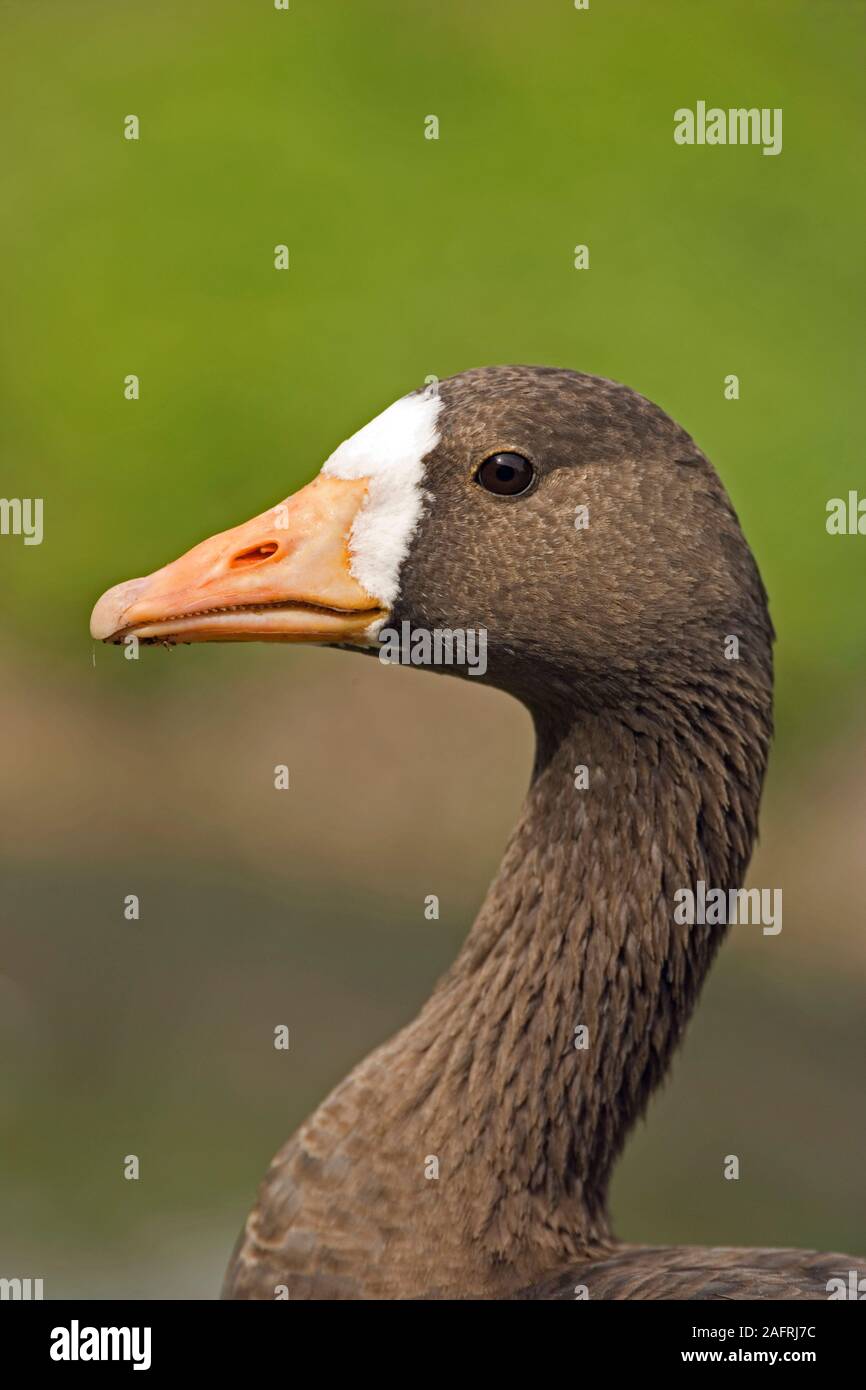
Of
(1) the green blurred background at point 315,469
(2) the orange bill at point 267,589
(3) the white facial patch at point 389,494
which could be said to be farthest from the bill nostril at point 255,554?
(1) the green blurred background at point 315,469

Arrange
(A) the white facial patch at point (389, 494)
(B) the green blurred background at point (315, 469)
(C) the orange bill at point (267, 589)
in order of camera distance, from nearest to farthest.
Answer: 1. (C) the orange bill at point (267, 589)
2. (A) the white facial patch at point (389, 494)
3. (B) the green blurred background at point (315, 469)

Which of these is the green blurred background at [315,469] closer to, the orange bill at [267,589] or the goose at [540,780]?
the goose at [540,780]

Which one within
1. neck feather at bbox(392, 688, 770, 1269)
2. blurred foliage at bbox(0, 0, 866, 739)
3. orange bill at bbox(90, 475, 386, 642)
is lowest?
neck feather at bbox(392, 688, 770, 1269)

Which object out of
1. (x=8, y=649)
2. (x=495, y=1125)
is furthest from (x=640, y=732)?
(x=8, y=649)

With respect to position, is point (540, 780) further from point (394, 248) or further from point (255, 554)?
point (394, 248)

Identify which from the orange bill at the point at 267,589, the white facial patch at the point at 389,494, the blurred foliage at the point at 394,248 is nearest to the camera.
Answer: the orange bill at the point at 267,589

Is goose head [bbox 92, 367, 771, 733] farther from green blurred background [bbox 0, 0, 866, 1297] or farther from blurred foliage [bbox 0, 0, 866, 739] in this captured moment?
blurred foliage [bbox 0, 0, 866, 739]

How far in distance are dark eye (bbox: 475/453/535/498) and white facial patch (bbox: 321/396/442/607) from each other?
13 cm

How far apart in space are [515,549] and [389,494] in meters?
0.28

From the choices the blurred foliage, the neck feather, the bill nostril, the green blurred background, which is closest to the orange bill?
the bill nostril

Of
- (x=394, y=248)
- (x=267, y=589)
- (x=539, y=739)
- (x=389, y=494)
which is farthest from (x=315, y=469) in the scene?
(x=267, y=589)

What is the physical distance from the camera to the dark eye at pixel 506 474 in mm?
3586

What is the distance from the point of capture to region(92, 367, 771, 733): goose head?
11.7ft

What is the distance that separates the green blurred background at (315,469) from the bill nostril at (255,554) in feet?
11.0
